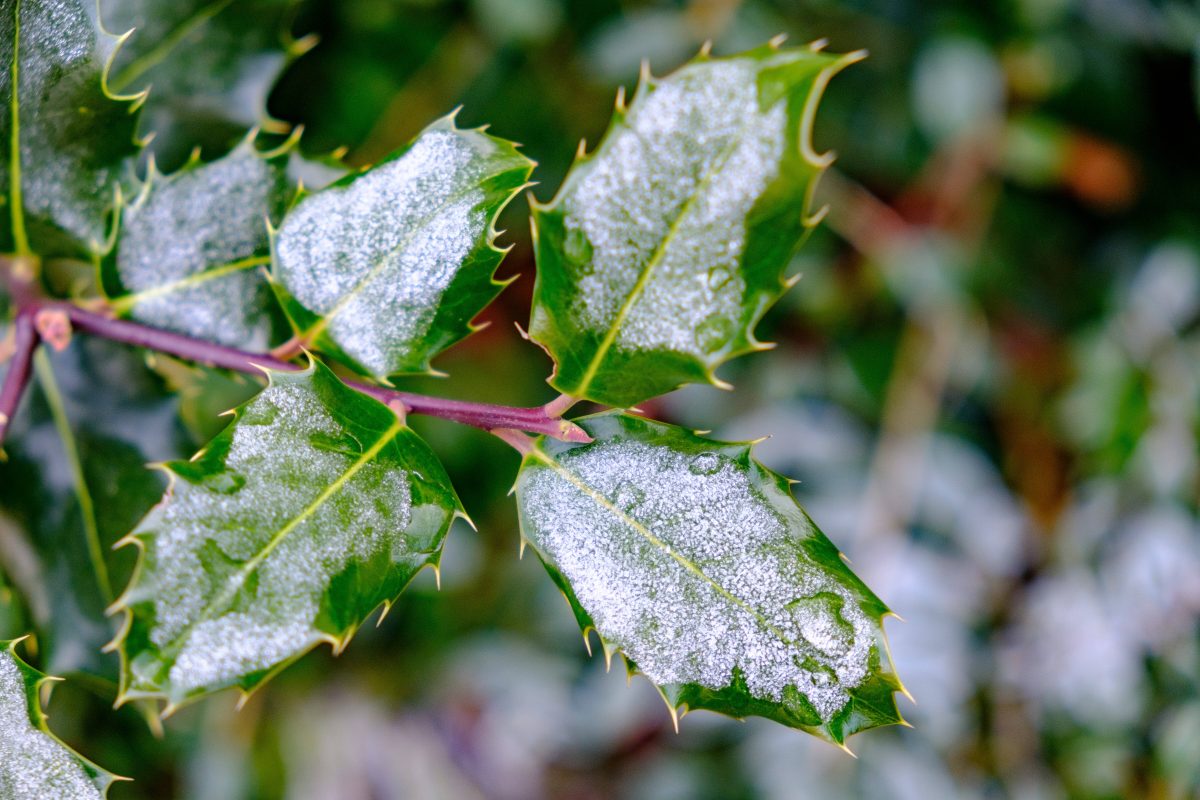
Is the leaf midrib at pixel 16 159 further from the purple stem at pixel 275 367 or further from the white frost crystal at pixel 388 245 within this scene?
the white frost crystal at pixel 388 245

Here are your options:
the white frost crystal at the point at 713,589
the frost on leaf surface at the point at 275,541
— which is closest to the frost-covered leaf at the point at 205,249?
the frost on leaf surface at the point at 275,541

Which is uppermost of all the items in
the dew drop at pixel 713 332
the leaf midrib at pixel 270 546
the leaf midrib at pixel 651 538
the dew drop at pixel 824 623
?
the dew drop at pixel 713 332

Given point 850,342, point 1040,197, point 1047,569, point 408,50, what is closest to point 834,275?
point 850,342

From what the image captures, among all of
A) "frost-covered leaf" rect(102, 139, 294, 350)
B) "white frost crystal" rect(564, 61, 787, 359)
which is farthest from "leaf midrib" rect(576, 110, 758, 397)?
"frost-covered leaf" rect(102, 139, 294, 350)

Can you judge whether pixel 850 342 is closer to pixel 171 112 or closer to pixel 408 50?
pixel 408 50

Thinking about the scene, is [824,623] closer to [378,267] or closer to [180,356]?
[378,267]

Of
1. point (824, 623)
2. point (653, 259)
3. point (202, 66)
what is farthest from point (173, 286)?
point (824, 623)
